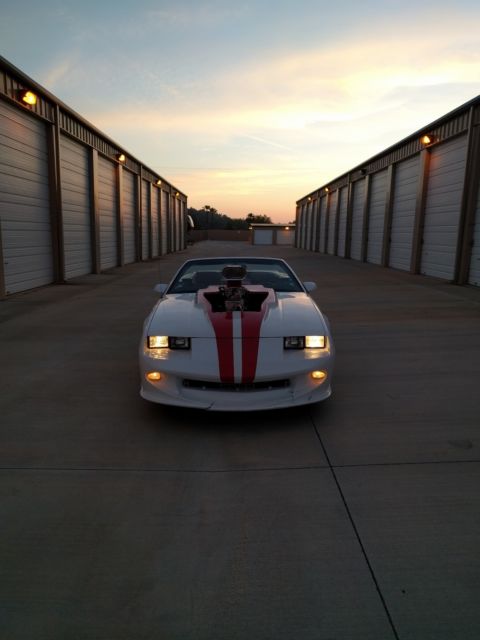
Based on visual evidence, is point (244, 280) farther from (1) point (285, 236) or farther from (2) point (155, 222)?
(1) point (285, 236)

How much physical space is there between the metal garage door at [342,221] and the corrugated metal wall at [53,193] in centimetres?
1386

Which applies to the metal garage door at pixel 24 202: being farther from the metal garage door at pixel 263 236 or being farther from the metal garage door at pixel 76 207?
the metal garage door at pixel 263 236

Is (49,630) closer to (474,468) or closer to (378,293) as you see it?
(474,468)

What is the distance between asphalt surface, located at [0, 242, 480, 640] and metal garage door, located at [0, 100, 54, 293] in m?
6.57

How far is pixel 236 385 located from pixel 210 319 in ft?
2.11

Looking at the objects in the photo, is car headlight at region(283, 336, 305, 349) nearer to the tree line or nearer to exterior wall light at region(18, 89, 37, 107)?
exterior wall light at region(18, 89, 37, 107)

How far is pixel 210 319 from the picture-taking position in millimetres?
3812

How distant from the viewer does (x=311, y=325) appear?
150 inches

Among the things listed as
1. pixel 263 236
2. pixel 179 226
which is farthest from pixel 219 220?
pixel 179 226

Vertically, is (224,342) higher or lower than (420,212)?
lower

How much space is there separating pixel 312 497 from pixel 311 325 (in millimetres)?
1522

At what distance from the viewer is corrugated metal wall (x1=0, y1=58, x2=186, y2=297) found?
1038 cm

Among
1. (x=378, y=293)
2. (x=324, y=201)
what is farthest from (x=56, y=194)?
(x=324, y=201)

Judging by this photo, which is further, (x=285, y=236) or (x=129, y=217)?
(x=285, y=236)
